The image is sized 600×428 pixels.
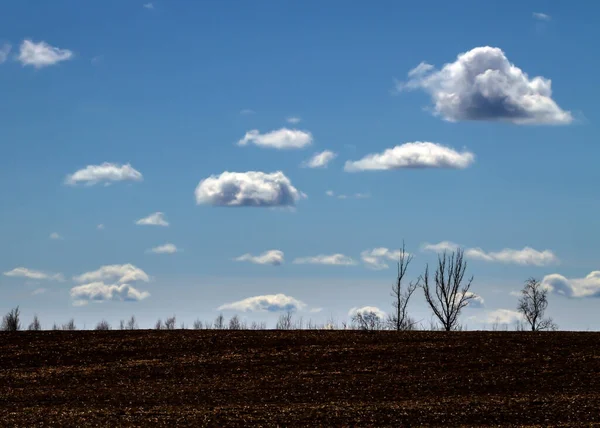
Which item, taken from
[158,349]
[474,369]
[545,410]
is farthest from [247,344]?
[545,410]

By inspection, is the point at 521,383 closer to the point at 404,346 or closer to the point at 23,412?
the point at 404,346

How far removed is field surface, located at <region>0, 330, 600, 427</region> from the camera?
27062 mm

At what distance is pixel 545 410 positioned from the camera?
2764 cm

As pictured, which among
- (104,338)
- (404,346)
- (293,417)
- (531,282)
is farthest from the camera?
(531,282)

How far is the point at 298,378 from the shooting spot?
33219 mm

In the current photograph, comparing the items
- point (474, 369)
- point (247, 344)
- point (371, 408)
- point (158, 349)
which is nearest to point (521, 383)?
point (474, 369)

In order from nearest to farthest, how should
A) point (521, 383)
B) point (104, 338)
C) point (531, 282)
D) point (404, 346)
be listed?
1. point (521, 383)
2. point (404, 346)
3. point (104, 338)
4. point (531, 282)

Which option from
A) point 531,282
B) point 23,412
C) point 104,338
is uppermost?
point 531,282

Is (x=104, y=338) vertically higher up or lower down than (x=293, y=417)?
higher up

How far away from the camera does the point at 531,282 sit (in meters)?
80.8

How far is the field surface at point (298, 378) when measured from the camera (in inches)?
1065

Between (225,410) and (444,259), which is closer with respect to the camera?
(225,410)

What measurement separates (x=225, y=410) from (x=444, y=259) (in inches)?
1809

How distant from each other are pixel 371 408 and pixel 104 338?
1792 cm
